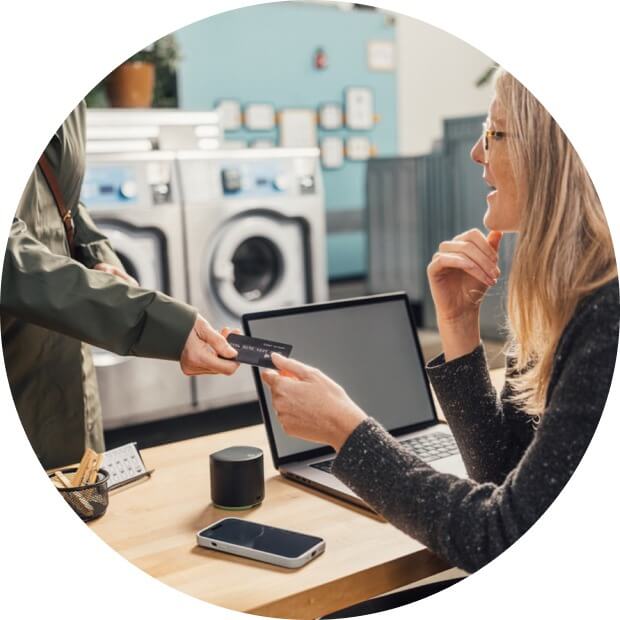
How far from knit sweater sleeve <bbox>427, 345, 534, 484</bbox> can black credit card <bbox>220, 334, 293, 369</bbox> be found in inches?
10.5

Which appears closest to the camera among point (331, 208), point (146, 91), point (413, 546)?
point (413, 546)

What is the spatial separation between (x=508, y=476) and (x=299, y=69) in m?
4.51

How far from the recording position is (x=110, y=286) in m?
1.29

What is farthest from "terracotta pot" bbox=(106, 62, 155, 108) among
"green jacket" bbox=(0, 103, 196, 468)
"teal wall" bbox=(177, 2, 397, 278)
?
"green jacket" bbox=(0, 103, 196, 468)

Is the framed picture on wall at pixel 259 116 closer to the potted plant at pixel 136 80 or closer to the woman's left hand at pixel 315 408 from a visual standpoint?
the potted plant at pixel 136 80

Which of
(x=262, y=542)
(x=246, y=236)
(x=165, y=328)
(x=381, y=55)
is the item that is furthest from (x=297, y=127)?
(x=262, y=542)

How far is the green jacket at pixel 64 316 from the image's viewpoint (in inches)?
49.9

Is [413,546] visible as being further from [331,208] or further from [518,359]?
[331,208]

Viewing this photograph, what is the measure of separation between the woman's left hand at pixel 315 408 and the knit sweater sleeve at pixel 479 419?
0.95ft

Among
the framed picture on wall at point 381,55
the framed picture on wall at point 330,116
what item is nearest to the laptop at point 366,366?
the framed picture on wall at point 330,116

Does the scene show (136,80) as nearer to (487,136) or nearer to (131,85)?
(131,85)

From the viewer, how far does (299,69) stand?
5125 millimetres

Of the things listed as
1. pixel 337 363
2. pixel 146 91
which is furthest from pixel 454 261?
pixel 146 91

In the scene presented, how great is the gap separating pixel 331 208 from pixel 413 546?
175 inches
